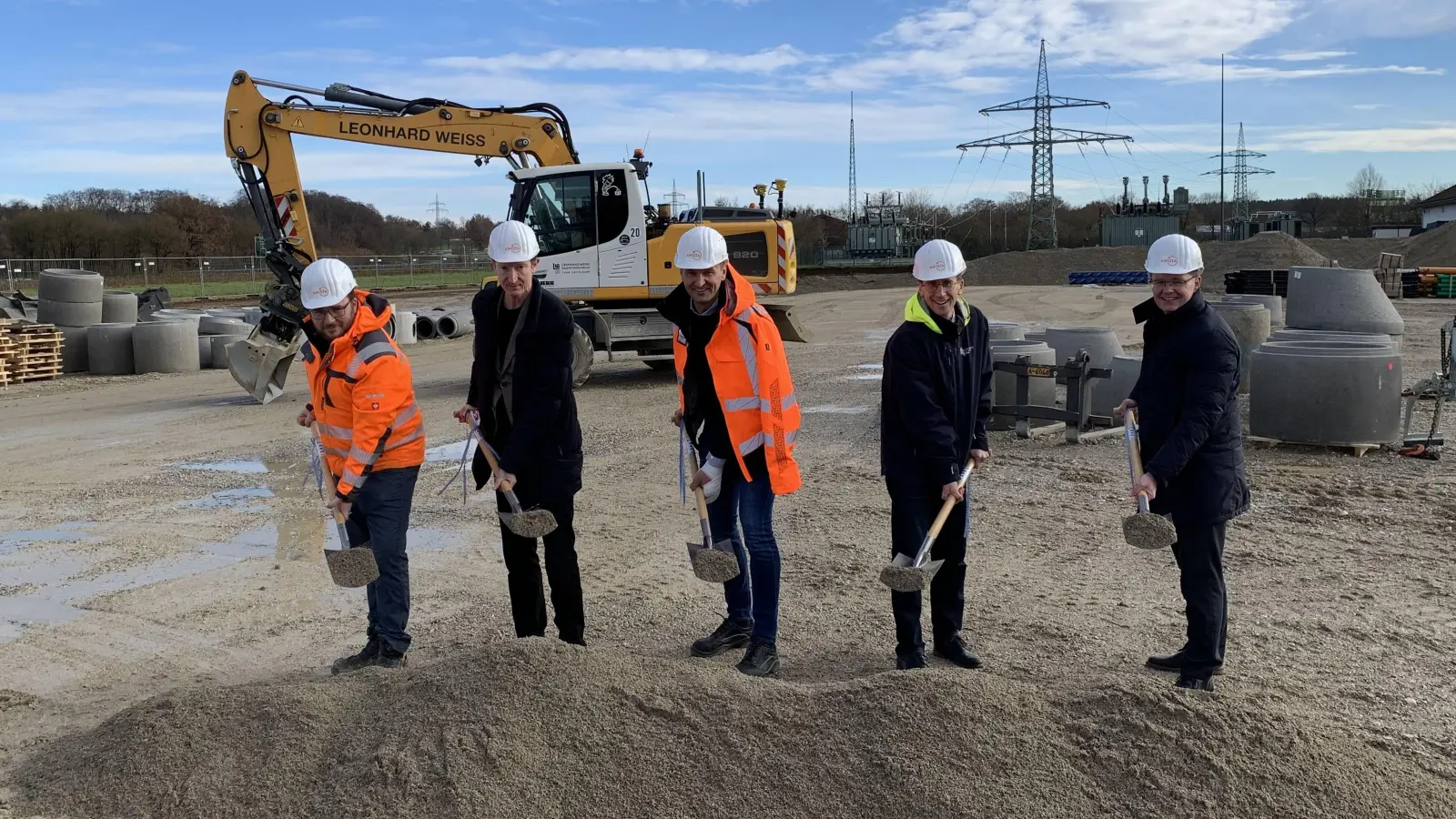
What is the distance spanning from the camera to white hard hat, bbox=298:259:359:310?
4.55m

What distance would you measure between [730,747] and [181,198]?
60450 mm

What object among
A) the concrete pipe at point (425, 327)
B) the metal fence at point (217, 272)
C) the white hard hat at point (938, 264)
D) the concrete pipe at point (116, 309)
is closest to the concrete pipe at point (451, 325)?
the concrete pipe at point (425, 327)

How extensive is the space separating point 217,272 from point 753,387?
127ft

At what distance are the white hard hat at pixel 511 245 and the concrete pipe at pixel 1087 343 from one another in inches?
310

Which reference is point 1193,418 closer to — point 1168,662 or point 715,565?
point 1168,662

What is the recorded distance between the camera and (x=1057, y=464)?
30.5 ft

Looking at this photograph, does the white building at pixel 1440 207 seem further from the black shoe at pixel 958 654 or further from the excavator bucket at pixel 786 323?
the black shoe at pixel 958 654

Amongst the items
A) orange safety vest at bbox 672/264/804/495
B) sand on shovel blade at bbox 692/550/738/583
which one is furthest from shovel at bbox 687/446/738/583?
orange safety vest at bbox 672/264/804/495

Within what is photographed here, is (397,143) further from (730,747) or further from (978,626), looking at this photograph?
(730,747)

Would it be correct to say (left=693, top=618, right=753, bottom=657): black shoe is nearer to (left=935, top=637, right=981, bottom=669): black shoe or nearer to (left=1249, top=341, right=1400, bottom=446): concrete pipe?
(left=935, top=637, right=981, bottom=669): black shoe

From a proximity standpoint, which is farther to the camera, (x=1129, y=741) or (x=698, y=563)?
(x=698, y=563)

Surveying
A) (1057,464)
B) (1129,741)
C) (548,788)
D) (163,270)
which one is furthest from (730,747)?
(163,270)

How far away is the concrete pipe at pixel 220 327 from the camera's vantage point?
63.3ft

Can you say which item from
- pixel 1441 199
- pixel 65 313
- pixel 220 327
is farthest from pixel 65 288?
pixel 1441 199
